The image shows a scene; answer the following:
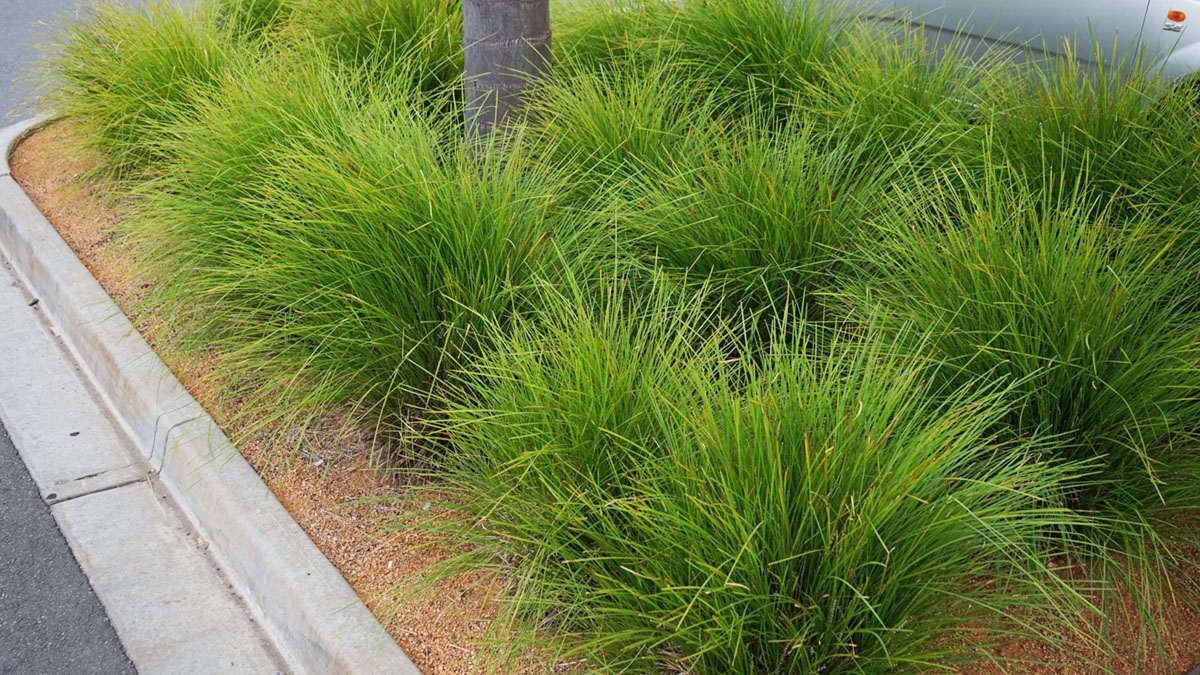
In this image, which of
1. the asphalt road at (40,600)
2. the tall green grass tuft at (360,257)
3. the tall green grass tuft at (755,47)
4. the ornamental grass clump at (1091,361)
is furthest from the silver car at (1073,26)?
the asphalt road at (40,600)

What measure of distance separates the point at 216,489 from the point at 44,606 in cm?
65

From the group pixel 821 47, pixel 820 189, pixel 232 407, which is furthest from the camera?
pixel 821 47

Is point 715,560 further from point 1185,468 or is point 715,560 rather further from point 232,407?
point 232,407

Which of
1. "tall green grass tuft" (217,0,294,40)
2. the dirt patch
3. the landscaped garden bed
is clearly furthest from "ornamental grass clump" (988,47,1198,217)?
"tall green grass tuft" (217,0,294,40)

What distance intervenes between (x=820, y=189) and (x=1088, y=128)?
1.13 m

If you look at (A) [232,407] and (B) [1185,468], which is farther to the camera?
(A) [232,407]

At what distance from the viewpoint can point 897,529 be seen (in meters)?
2.68

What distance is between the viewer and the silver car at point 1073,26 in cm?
517

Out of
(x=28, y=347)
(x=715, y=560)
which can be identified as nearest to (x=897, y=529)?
(x=715, y=560)

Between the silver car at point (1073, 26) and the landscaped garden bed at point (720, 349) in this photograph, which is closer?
the landscaped garden bed at point (720, 349)

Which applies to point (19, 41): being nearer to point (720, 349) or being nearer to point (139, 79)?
point (139, 79)

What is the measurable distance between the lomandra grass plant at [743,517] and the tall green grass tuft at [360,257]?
22.2 inches

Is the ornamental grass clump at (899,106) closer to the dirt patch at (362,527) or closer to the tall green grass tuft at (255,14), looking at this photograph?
the dirt patch at (362,527)

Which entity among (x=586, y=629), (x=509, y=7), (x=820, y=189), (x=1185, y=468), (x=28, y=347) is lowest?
(x=28, y=347)
